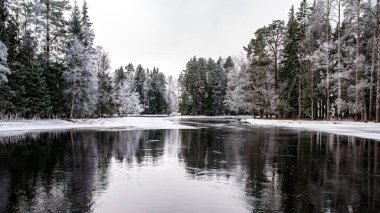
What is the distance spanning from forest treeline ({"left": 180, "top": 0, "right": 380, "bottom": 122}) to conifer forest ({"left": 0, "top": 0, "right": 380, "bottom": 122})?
A: 130mm

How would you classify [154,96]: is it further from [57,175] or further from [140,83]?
[57,175]

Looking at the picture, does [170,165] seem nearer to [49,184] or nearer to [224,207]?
[49,184]

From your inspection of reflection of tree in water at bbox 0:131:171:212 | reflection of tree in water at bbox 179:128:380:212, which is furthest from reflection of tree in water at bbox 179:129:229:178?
reflection of tree in water at bbox 0:131:171:212

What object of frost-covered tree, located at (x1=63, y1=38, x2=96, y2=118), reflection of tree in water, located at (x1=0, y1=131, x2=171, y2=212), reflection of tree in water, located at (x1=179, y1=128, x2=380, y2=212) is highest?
frost-covered tree, located at (x1=63, y1=38, x2=96, y2=118)

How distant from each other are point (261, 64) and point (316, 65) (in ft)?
42.3

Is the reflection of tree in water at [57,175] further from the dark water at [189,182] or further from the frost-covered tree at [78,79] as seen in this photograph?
the frost-covered tree at [78,79]

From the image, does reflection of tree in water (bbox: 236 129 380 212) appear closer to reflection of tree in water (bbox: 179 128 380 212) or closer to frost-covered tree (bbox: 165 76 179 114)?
reflection of tree in water (bbox: 179 128 380 212)

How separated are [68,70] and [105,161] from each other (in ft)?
124

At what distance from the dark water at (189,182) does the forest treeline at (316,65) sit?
95.5 feet

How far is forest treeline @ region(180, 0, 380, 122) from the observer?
40906 millimetres

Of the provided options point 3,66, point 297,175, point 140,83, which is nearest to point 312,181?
point 297,175

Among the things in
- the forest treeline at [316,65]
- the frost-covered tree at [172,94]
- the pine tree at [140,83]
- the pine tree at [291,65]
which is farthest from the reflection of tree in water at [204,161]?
the frost-covered tree at [172,94]

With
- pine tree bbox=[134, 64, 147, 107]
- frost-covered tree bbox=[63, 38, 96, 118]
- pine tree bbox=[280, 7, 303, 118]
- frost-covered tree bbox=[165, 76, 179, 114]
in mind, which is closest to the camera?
frost-covered tree bbox=[63, 38, 96, 118]

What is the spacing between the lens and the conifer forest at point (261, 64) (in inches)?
1575
